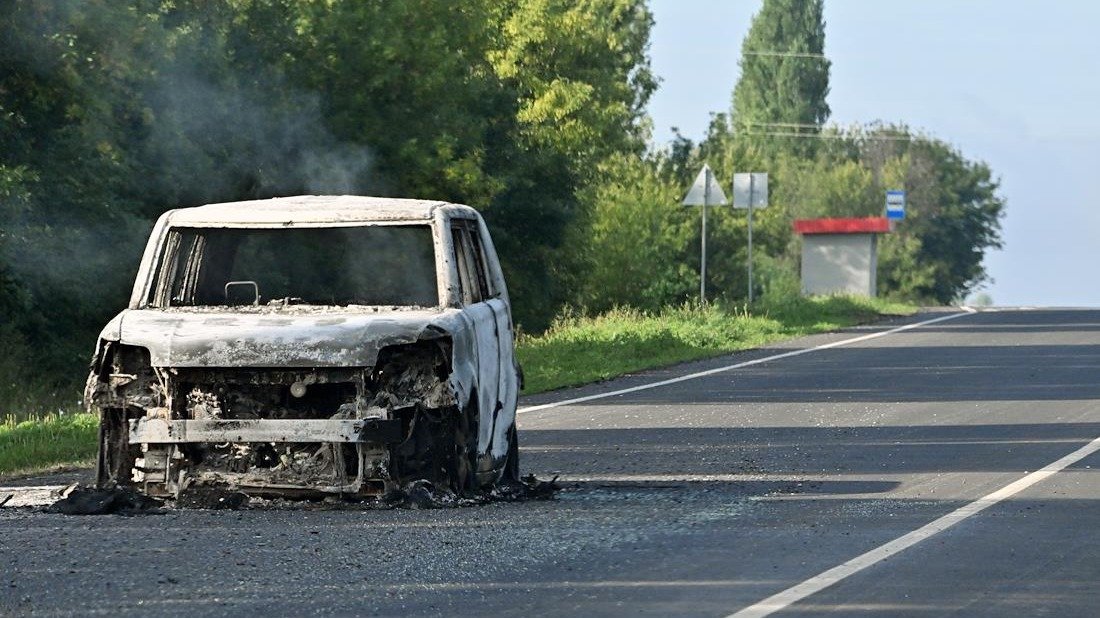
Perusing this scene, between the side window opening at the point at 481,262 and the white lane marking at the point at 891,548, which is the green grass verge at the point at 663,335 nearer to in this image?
the side window opening at the point at 481,262

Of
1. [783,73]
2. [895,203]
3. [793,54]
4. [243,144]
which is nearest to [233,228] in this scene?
[243,144]

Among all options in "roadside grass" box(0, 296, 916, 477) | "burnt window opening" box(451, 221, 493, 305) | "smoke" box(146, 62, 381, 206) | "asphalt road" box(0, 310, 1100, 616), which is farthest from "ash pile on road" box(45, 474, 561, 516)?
"smoke" box(146, 62, 381, 206)

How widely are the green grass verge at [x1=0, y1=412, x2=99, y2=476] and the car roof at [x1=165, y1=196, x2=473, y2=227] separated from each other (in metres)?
2.45

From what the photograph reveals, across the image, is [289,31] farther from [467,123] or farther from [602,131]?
[602,131]

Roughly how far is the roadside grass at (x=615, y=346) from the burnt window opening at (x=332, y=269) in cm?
201

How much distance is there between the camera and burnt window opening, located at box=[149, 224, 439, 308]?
12.8 metres

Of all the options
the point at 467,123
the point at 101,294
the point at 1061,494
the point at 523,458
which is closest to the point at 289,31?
the point at 467,123

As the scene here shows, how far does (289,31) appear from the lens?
3481cm

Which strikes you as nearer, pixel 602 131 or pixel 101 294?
pixel 101 294

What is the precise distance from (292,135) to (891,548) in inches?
959

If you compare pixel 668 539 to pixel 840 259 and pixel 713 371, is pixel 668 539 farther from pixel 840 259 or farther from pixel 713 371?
pixel 840 259

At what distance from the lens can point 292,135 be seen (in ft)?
109

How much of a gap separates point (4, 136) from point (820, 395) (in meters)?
10.6

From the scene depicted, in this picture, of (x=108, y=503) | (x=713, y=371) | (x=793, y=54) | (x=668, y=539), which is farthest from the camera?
(x=793, y=54)
